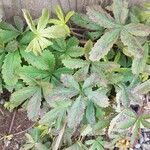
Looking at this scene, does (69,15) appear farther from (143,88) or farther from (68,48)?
(143,88)

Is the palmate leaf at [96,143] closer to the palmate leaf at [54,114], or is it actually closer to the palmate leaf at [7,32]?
the palmate leaf at [54,114]

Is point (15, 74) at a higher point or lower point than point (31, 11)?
lower

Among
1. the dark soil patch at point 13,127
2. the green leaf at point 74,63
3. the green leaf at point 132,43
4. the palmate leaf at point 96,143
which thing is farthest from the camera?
the dark soil patch at point 13,127

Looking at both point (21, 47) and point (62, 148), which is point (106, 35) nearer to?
point (21, 47)

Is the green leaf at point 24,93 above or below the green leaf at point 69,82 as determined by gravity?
below

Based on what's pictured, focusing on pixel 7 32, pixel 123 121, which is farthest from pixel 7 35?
pixel 123 121

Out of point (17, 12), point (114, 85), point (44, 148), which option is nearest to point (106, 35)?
point (114, 85)

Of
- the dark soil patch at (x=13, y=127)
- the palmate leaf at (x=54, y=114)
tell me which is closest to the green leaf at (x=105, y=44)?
the palmate leaf at (x=54, y=114)

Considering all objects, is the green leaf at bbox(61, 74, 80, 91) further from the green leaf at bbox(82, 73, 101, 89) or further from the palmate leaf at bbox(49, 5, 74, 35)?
the palmate leaf at bbox(49, 5, 74, 35)
